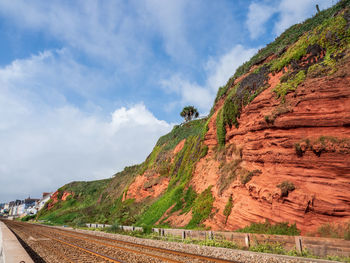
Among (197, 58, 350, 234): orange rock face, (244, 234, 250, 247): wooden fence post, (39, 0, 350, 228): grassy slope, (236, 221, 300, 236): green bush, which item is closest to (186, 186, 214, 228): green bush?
(39, 0, 350, 228): grassy slope

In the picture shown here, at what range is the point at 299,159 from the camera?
531 inches

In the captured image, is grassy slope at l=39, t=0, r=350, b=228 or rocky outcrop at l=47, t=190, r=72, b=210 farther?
rocky outcrop at l=47, t=190, r=72, b=210

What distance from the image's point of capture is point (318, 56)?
15648mm

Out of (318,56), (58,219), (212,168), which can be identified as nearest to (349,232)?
(318,56)

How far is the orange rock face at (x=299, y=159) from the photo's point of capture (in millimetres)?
11755

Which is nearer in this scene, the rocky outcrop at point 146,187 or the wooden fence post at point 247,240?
the wooden fence post at point 247,240

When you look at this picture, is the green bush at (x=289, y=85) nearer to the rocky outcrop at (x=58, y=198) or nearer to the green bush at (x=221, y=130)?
the green bush at (x=221, y=130)

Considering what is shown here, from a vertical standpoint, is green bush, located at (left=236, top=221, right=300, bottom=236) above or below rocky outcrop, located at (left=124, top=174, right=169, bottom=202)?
below

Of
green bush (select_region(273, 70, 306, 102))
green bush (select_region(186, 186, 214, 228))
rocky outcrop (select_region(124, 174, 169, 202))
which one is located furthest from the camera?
rocky outcrop (select_region(124, 174, 169, 202))

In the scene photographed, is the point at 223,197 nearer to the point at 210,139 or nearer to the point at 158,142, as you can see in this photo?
the point at 210,139

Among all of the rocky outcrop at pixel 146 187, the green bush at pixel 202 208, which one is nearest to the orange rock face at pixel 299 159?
the green bush at pixel 202 208

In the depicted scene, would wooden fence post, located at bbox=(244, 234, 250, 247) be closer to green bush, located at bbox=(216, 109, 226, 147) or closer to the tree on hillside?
green bush, located at bbox=(216, 109, 226, 147)

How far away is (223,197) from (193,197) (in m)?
5.48

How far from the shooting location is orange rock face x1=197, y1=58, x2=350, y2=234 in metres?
11.8
